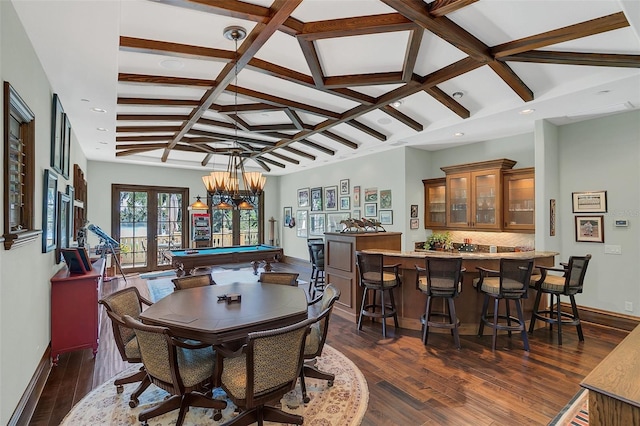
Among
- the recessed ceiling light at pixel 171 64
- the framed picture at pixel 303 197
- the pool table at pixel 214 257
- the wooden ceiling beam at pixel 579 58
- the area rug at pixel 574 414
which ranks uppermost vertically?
the recessed ceiling light at pixel 171 64

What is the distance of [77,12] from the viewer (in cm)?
210

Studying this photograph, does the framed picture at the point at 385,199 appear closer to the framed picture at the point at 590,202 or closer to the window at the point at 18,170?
the framed picture at the point at 590,202

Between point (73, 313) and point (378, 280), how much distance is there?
3.49 meters

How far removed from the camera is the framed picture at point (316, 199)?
345 inches

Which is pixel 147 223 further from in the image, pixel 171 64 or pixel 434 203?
pixel 434 203

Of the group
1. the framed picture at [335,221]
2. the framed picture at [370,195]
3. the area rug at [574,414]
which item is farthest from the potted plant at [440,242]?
the area rug at [574,414]

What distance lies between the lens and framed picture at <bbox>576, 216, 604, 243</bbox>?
4.55 meters

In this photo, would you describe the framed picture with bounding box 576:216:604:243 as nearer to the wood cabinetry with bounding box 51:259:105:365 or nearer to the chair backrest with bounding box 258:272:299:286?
the chair backrest with bounding box 258:272:299:286

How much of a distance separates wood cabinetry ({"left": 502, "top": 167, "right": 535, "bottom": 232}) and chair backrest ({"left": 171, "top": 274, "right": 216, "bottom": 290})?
4.93 m

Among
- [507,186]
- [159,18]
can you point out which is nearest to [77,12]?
[159,18]

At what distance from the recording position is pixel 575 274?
3840 mm

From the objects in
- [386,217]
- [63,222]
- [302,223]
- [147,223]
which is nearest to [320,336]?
[63,222]

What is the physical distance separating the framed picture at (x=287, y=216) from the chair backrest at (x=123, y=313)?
7.19 metres

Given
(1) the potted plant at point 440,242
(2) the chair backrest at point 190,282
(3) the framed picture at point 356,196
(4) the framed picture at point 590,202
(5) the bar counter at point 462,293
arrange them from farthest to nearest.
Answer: (3) the framed picture at point 356,196 → (1) the potted plant at point 440,242 → (4) the framed picture at point 590,202 → (5) the bar counter at point 462,293 → (2) the chair backrest at point 190,282
